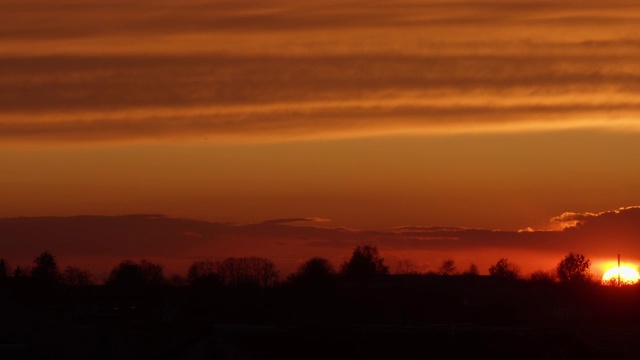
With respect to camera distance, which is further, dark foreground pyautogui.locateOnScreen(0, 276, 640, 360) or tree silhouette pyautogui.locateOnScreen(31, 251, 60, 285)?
tree silhouette pyautogui.locateOnScreen(31, 251, 60, 285)

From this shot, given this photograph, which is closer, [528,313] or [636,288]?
[528,313]

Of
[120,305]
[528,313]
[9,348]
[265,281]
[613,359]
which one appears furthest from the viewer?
[265,281]

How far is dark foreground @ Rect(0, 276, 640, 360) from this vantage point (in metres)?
53.3

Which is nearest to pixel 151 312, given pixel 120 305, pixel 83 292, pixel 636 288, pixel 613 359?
pixel 120 305

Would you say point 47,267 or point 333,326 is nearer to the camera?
point 333,326

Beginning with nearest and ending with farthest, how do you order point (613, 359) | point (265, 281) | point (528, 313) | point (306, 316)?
point (613, 359) < point (306, 316) < point (528, 313) < point (265, 281)

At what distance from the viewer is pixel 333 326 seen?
218 feet

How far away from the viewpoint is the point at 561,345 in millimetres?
52719

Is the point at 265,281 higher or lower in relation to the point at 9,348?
higher

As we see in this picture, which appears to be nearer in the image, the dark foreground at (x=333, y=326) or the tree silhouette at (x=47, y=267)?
the dark foreground at (x=333, y=326)

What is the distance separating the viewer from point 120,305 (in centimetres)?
11038

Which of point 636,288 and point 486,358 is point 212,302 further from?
point 486,358

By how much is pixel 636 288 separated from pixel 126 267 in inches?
2486

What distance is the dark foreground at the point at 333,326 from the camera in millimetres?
A: 53312
